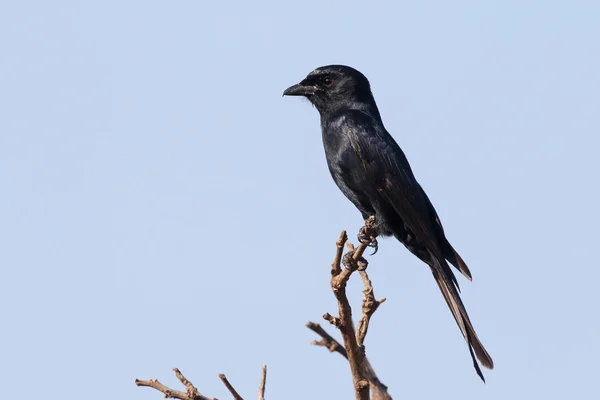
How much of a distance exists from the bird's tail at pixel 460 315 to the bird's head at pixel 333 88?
1550mm

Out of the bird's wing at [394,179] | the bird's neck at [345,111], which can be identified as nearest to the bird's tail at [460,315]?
the bird's wing at [394,179]

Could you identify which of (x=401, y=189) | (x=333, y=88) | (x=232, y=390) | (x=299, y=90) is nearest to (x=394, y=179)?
(x=401, y=189)

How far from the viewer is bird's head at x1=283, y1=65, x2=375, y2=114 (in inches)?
281

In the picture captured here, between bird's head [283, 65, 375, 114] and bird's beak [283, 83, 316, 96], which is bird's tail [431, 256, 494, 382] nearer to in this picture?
bird's head [283, 65, 375, 114]

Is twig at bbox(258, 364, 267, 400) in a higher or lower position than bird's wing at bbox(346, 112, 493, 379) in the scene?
lower

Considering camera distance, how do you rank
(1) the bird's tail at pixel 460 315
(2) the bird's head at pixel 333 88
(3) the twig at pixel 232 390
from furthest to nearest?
1. (2) the bird's head at pixel 333 88
2. (1) the bird's tail at pixel 460 315
3. (3) the twig at pixel 232 390

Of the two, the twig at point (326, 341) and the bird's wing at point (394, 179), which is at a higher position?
the bird's wing at point (394, 179)

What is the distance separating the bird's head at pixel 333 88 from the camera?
23.4 ft

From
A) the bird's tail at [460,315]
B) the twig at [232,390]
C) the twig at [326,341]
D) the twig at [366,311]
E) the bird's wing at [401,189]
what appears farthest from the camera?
the bird's wing at [401,189]

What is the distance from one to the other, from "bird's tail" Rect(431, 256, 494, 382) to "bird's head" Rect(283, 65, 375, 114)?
5.09ft

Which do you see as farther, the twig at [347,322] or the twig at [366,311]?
the twig at [366,311]

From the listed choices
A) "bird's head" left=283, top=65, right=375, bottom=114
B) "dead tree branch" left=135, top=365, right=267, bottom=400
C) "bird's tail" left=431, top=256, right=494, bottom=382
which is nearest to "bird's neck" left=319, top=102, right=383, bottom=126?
"bird's head" left=283, top=65, right=375, bottom=114

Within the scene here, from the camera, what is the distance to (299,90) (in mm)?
7273

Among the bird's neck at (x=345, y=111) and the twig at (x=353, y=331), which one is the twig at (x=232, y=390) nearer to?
the twig at (x=353, y=331)
